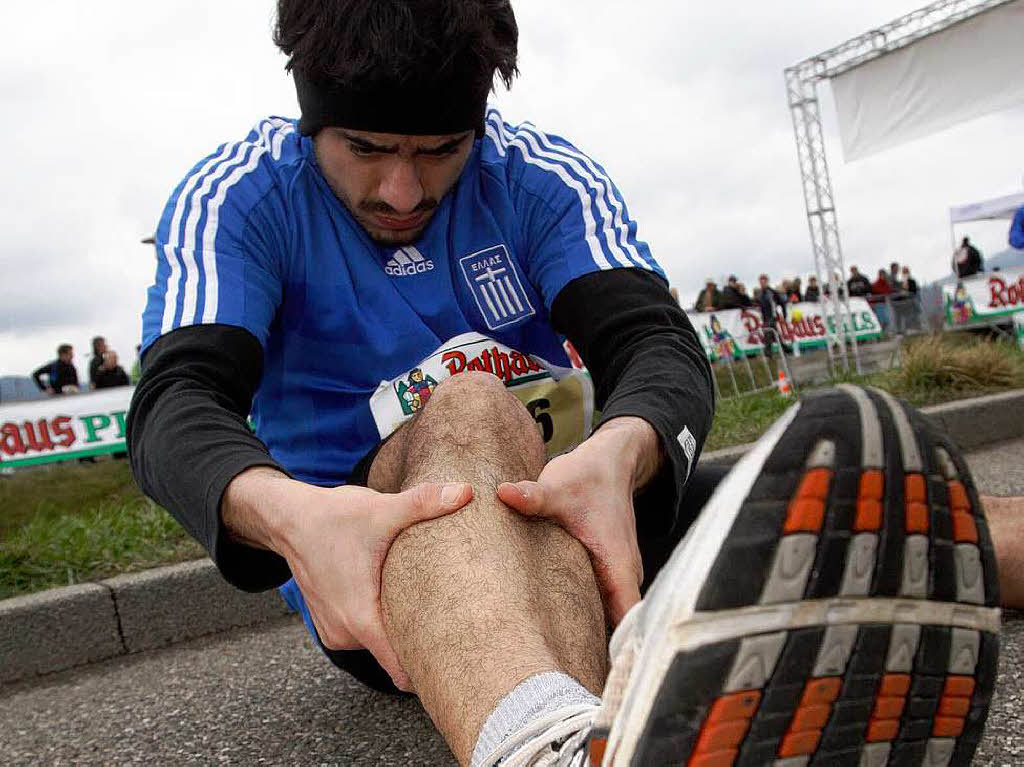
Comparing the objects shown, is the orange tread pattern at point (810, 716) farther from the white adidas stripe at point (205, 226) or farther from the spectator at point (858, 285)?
the spectator at point (858, 285)

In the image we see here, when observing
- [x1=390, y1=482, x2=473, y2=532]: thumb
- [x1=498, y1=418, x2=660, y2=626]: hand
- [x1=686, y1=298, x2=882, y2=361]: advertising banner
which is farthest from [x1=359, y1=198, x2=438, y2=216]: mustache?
[x1=686, y1=298, x2=882, y2=361]: advertising banner

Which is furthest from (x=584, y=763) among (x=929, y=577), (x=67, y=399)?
(x=67, y=399)

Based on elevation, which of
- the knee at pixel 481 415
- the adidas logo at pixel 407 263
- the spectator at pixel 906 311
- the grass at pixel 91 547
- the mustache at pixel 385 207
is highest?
the mustache at pixel 385 207

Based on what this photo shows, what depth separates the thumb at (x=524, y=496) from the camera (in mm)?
1306

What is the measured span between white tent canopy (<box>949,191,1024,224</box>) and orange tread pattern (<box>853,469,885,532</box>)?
16.9m

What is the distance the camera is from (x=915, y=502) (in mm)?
867

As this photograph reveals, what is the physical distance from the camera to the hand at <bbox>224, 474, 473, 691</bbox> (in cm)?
127

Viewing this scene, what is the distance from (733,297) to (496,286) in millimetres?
14814

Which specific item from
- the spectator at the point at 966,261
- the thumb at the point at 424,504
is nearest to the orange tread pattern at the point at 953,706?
the thumb at the point at 424,504

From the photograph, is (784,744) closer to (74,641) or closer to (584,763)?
(584,763)

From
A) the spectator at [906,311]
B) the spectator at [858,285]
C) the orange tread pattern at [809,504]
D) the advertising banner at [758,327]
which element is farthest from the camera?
the spectator at [858,285]

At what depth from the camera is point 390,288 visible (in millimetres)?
2023

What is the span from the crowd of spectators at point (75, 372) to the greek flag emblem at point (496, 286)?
1010 centimetres

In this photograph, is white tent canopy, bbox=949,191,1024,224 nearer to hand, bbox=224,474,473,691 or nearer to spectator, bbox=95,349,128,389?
spectator, bbox=95,349,128,389
